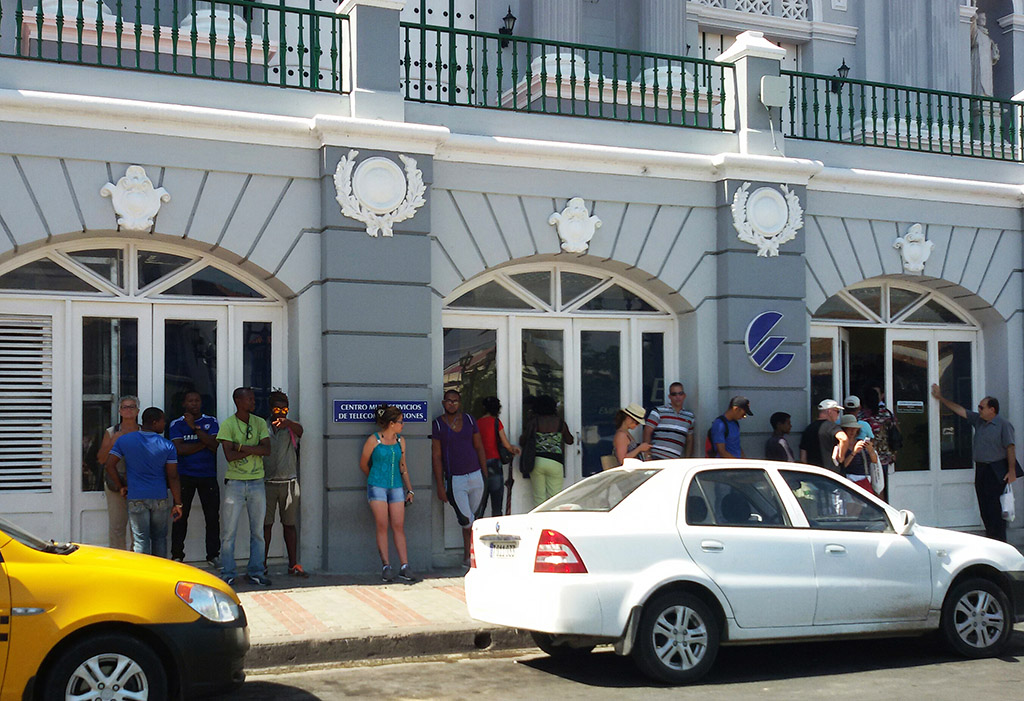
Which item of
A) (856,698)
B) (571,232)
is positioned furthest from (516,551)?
(571,232)

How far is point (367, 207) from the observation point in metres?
11.3

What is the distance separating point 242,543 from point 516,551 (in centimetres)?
431

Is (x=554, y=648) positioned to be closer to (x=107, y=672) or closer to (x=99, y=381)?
(x=107, y=672)

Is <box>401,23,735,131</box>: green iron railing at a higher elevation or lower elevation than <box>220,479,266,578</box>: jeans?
higher

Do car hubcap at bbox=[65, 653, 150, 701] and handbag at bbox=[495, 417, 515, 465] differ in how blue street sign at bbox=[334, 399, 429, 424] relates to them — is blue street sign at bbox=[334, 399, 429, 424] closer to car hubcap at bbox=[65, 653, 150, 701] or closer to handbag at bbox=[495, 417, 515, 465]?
handbag at bbox=[495, 417, 515, 465]

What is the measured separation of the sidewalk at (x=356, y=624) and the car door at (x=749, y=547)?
201 centimetres

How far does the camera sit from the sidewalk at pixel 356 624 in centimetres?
841

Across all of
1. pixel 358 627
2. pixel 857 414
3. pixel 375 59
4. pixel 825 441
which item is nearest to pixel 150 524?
pixel 358 627

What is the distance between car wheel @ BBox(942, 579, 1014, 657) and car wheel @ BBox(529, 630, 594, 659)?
8.43ft

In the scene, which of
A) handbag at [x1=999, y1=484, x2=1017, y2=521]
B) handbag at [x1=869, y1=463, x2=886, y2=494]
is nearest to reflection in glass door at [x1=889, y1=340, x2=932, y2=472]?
handbag at [x1=999, y1=484, x2=1017, y2=521]

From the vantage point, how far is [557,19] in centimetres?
1614

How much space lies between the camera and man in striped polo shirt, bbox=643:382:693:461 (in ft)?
40.9

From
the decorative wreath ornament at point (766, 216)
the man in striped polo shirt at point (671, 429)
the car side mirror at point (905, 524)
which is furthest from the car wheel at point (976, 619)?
the decorative wreath ornament at point (766, 216)

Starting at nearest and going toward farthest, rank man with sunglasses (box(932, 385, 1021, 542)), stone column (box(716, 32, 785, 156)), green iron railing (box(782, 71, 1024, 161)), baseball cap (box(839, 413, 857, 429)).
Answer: baseball cap (box(839, 413, 857, 429)) → man with sunglasses (box(932, 385, 1021, 542)) → stone column (box(716, 32, 785, 156)) → green iron railing (box(782, 71, 1024, 161))
